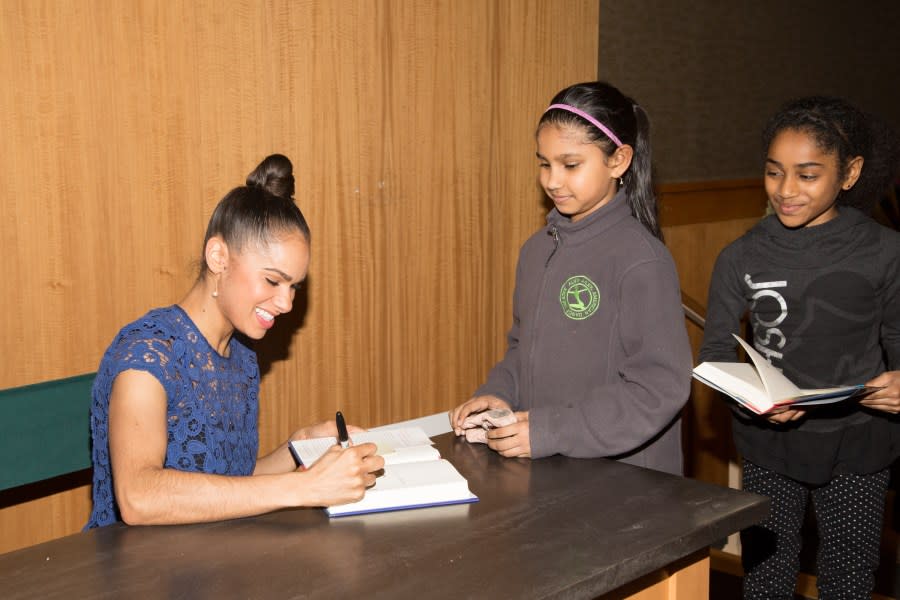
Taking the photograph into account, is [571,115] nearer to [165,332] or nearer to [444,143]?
[444,143]

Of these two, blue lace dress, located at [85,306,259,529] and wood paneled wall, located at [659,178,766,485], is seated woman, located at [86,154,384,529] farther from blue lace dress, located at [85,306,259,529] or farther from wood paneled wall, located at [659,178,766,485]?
wood paneled wall, located at [659,178,766,485]

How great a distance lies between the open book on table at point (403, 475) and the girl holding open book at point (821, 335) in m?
0.96

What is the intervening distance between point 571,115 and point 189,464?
45.6 inches

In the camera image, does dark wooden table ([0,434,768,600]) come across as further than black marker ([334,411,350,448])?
No

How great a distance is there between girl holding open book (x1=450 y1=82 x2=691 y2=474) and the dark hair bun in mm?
617

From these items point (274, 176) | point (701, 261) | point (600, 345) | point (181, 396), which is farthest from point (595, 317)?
point (701, 261)

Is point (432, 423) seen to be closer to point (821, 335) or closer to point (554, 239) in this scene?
point (554, 239)

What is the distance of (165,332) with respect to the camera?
1.74m

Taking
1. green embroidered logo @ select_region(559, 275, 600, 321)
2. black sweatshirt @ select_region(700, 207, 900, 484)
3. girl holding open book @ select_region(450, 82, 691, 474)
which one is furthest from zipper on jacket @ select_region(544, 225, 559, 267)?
black sweatshirt @ select_region(700, 207, 900, 484)

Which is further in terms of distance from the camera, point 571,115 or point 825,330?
point 825,330

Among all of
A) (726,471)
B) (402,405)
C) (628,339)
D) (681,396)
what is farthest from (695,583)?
(726,471)

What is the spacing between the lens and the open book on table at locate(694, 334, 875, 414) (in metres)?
1.95

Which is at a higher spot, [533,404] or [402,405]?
[533,404]

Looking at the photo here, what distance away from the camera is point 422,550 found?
1.46 metres
